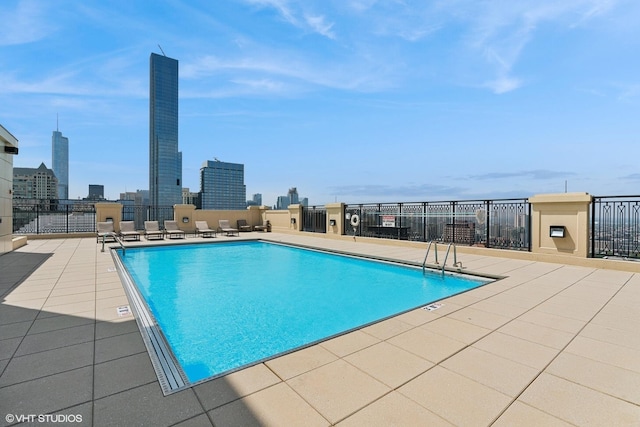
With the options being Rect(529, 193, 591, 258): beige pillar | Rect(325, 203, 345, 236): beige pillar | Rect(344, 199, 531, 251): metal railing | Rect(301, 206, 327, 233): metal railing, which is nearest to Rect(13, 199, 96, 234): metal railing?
Rect(301, 206, 327, 233): metal railing

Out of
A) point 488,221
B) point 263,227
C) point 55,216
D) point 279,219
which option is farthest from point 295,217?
point 55,216

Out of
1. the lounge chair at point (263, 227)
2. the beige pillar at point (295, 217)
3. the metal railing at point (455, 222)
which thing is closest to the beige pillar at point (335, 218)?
the metal railing at point (455, 222)

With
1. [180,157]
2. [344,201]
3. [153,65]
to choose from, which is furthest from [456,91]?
[153,65]

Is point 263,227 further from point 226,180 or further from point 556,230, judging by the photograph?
point 226,180

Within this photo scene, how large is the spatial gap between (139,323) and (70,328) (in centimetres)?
68

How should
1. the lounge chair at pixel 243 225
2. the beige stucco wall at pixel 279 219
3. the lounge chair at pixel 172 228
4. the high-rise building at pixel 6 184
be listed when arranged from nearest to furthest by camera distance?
1. the high-rise building at pixel 6 184
2. the lounge chair at pixel 172 228
3. the beige stucco wall at pixel 279 219
4. the lounge chair at pixel 243 225

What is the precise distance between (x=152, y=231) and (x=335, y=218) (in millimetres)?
8388

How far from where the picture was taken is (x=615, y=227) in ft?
22.2

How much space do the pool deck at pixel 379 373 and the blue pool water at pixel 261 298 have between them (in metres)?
0.81

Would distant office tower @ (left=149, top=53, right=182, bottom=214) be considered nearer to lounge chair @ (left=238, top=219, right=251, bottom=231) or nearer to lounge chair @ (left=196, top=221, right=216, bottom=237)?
lounge chair @ (left=238, top=219, right=251, bottom=231)

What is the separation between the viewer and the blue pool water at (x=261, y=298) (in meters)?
3.81

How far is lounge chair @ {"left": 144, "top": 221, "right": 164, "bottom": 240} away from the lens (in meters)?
13.2

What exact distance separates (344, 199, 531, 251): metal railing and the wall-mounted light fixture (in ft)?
1.74

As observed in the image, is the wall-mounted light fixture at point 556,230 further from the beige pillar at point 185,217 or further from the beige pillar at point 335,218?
the beige pillar at point 185,217
